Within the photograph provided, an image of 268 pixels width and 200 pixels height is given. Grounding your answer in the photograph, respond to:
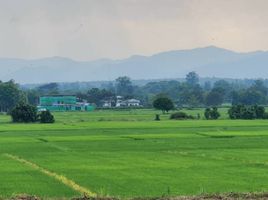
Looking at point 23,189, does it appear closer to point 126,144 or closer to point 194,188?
point 194,188

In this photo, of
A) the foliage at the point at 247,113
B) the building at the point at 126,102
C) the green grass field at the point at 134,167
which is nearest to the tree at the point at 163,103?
the foliage at the point at 247,113

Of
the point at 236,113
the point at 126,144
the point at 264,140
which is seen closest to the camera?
the point at 126,144

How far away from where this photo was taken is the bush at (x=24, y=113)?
249ft

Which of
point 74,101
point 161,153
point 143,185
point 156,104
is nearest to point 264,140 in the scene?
point 161,153

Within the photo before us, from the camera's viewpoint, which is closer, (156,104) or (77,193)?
(77,193)

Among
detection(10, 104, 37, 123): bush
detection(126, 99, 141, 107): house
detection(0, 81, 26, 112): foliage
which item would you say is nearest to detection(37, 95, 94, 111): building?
detection(126, 99, 141, 107): house

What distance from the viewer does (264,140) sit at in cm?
3888

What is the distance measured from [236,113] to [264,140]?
44213 millimetres

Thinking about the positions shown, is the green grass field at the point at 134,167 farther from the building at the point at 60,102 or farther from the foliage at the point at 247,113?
the building at the point at 60,102

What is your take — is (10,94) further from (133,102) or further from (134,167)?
(134,167)

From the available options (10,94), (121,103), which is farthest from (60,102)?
(10,94)

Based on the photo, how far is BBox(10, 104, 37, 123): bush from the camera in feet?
249

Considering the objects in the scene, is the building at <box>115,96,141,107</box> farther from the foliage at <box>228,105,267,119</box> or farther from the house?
the foliage at <box>228,105,267,119</box>

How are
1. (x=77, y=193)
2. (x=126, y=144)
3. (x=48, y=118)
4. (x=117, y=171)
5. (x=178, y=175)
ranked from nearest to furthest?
(x=77, y=193) < (x=178, y=175) < (x=117, y=171) < (x=126, y=144) < (x=48, y=118)
